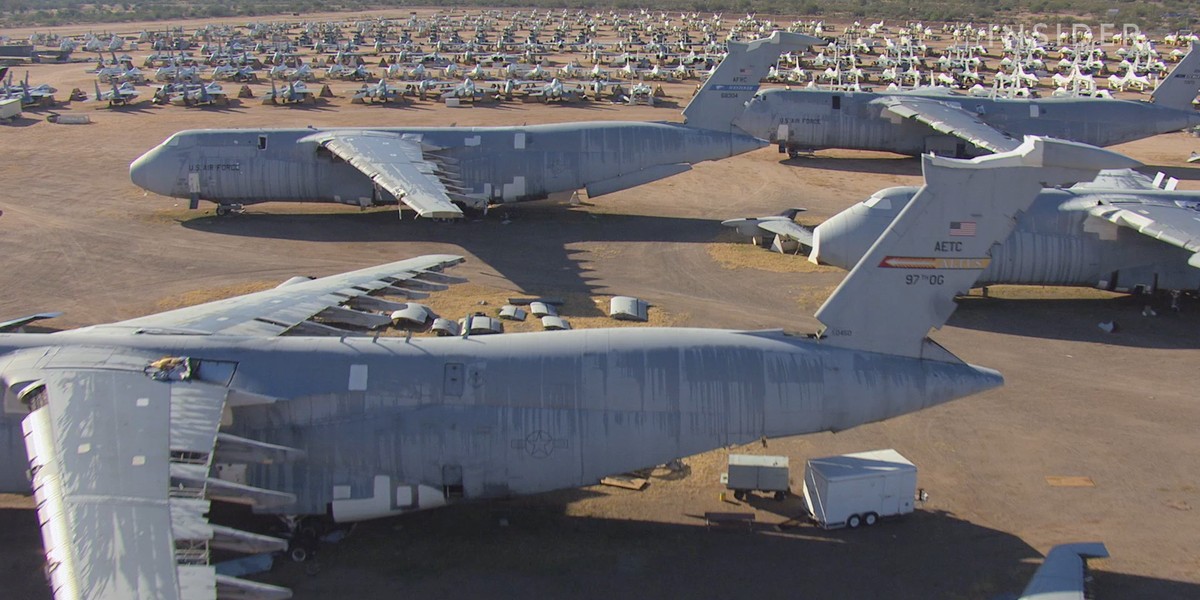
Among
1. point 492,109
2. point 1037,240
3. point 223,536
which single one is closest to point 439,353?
point 223,536

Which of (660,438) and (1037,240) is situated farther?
(1037,240)

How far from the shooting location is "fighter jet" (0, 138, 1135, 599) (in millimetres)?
19422

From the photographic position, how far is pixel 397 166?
4044cm

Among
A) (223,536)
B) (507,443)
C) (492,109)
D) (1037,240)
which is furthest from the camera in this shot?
(492,109)

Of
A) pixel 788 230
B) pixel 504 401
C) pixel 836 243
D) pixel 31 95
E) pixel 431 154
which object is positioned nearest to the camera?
pixel 504 401

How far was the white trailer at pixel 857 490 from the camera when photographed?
21172mm

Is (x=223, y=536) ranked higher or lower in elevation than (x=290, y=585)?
higher

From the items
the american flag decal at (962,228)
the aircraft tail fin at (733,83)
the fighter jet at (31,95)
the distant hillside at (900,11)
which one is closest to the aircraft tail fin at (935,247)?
the american flag decal at (962,228)

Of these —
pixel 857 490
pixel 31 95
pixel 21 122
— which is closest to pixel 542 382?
pixel 857 490

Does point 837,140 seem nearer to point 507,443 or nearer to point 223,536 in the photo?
point 507,443

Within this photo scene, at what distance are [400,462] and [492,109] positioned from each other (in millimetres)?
61786

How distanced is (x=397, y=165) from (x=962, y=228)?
25.9 m

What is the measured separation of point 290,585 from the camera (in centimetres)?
1912

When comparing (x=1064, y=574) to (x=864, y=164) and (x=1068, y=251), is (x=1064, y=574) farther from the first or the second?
(x=864, y=164)
